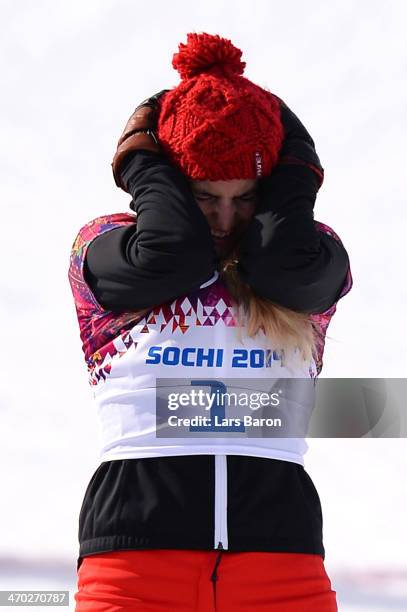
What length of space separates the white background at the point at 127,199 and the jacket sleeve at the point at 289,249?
196cm

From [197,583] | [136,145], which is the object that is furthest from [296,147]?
[197,583]

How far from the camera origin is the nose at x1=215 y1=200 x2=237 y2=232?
152cm

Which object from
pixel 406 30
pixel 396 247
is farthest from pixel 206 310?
pixel 406 30

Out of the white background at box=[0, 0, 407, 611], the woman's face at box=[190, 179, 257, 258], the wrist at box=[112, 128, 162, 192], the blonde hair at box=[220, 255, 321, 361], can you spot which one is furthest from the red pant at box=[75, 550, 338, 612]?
the white background at box=[0, 0, 407, 611]

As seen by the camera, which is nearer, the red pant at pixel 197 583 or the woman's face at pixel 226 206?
the red pant at pixel 197 583

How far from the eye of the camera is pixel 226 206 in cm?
152

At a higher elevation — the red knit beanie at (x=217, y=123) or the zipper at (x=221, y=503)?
the red knit beanie at (x=217, y=123)

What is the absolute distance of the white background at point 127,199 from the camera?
3436 mm

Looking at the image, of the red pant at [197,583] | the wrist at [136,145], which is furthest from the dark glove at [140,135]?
the red pant at [197,583]

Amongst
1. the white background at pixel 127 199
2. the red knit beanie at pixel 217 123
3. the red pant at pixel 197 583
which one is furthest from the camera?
the white background at pixel 127 199

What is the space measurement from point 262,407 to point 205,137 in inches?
15.9

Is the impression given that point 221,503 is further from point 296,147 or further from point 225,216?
point 296,147

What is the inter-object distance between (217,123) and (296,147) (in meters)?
0.14

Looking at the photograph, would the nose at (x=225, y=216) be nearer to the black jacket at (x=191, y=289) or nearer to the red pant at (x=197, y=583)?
the black jacket at (x=191, y=289)
